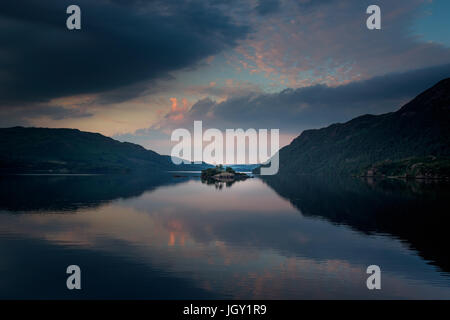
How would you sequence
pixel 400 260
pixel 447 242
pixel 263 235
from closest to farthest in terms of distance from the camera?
1. pixel 400 260
2. pixel 447 242
3. pixel 263 235

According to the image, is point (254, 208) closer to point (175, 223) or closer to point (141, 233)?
point (175, 223)

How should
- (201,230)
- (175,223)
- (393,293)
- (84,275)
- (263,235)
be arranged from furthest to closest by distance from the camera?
(175,223) < (201,230) < (263,235) < (84,275) < (393,293)

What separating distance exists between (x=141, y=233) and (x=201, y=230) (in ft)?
35.5

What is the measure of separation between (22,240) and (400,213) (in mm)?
79206

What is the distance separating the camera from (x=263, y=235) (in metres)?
53.7

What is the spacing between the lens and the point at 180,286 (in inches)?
1150

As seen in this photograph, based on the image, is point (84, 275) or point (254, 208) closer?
point (84, 275)
